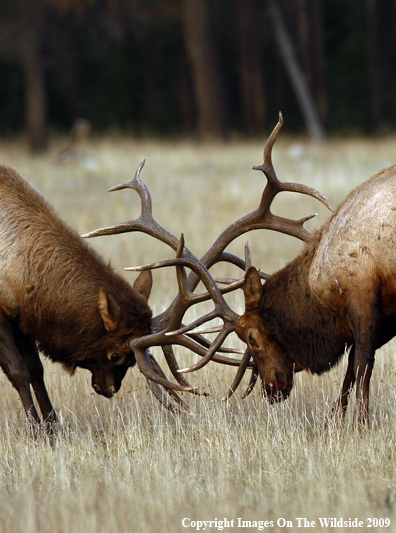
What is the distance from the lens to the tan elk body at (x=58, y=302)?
5910 millimetres

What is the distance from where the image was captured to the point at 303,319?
19.3ft

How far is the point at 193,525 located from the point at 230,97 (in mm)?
33226

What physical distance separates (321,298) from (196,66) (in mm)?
21836

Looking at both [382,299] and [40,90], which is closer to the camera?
[382,299]

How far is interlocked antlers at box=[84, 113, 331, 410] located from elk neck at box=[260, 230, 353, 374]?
298 millimetres

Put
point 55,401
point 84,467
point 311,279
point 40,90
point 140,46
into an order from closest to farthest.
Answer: point 84,467 → point 311,279 → point 55,401 → point 40,90 → point 140,46

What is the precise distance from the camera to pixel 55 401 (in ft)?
23.3

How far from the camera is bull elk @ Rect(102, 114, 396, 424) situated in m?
5.36

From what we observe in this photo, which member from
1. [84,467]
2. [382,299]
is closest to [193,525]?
[84,467]

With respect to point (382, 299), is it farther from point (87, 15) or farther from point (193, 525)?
point (87, 15)

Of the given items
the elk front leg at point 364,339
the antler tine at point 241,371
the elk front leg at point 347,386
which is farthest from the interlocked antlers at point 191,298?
the elk front leg at point 364,339

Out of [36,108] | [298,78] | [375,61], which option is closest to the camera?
[36,108]

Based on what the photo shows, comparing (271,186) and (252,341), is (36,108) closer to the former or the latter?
(271,186)

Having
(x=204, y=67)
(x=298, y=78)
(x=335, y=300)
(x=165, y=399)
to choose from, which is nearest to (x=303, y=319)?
(x=335, y=300)
